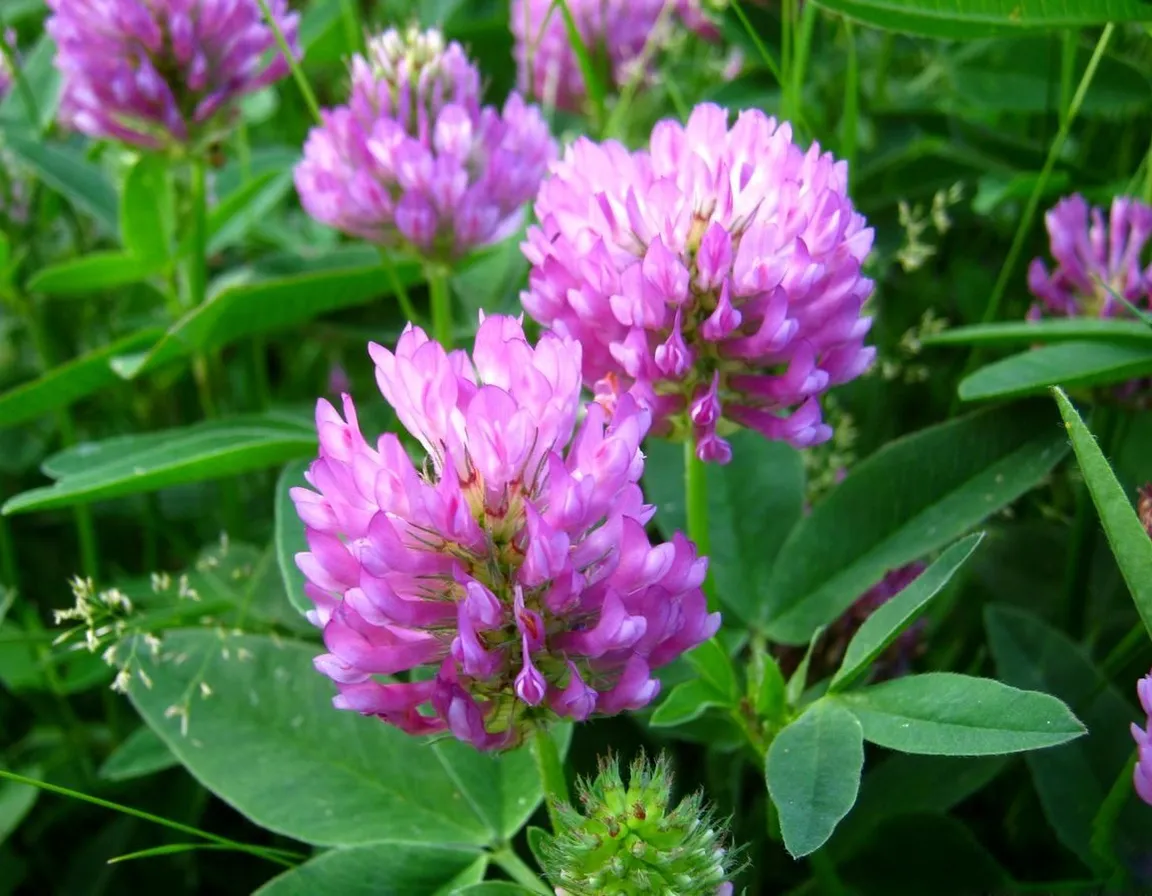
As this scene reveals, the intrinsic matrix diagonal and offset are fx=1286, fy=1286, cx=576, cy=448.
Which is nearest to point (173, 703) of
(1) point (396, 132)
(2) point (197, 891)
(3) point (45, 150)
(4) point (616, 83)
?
(2) point (197, 891)

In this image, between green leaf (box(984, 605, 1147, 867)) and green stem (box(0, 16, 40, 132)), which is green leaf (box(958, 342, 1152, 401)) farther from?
green stem (box(0, 16, 40, 132))

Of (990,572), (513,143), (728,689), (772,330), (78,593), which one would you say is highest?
(513,143)

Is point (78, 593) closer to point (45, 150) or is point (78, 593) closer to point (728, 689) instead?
point (728, 689)

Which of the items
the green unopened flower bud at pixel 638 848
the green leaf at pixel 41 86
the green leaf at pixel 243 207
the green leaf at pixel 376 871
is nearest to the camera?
the green unopened flower bud at pixel 638 848

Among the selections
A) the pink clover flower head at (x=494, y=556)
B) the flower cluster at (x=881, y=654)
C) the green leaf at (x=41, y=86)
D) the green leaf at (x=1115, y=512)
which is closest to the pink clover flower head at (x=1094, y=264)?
the flower cluster at (x=881, y=654)

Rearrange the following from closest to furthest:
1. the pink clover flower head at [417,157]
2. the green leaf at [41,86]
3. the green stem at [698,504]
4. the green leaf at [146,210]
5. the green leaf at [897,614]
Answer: the green leaf at [897,614]
the green stem at [698,504]
the pink clover flower head at [417,157]
the green leaf at [146,210]
the green leaf at [41,86]

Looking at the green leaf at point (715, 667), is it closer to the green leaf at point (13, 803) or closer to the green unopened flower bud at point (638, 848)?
the green unopened flower bud at point (638, 848)
